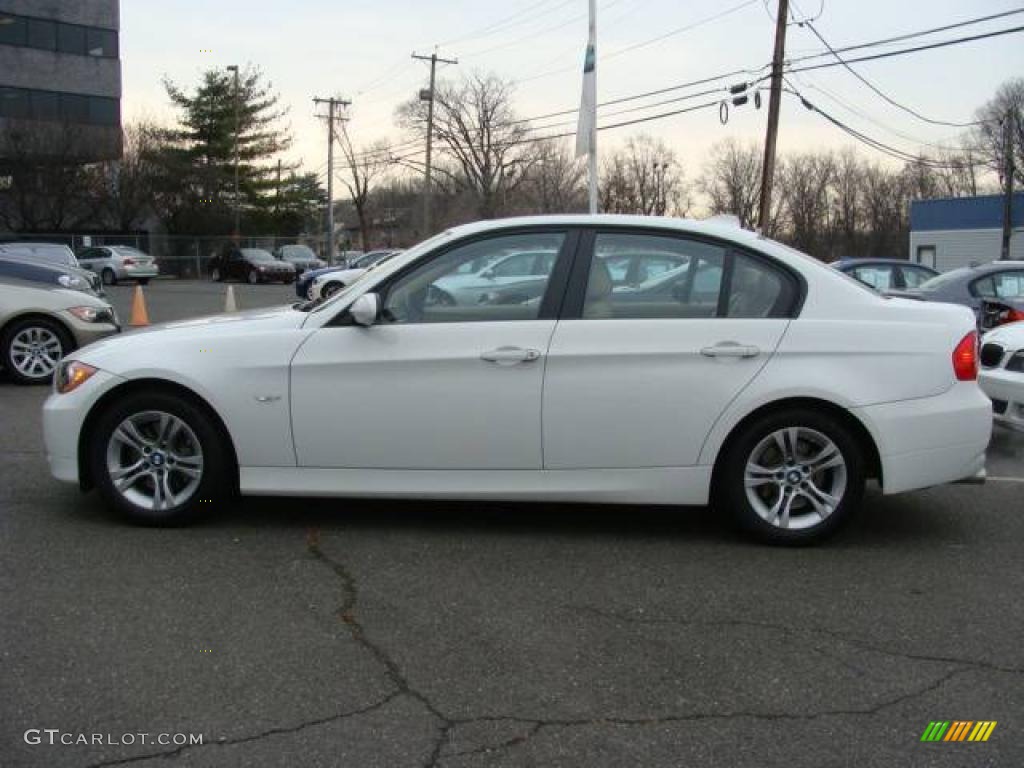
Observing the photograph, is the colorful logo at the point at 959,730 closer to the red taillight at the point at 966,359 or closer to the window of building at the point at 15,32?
the red taillight at the point at 966,359

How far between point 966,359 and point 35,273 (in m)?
9.48

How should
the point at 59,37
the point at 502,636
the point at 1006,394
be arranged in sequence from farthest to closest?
the point at 59,37 < the point at 1006,394 < the point at 502,636

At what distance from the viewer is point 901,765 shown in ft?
9.36

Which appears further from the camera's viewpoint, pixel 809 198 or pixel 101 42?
pixel 809 198

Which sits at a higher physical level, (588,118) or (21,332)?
(588,118)

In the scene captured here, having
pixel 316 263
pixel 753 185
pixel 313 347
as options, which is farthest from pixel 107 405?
pixel 753 185

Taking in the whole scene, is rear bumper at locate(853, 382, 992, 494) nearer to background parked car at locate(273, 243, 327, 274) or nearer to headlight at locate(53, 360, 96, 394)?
headlight at locate(53, 360, 96, 394)

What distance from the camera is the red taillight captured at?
4.77 meters

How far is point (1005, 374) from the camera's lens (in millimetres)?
6707

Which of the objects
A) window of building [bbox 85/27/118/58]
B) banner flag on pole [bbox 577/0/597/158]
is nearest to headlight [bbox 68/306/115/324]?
banner flag on pole [bbox 577/0/597/158]

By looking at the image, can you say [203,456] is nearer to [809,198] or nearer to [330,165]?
[330,165]

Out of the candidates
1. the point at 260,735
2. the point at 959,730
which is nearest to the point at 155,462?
the point at 260,735

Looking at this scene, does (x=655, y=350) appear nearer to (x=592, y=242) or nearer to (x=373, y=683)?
(x=592, y=242)

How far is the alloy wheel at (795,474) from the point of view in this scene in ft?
15.5
